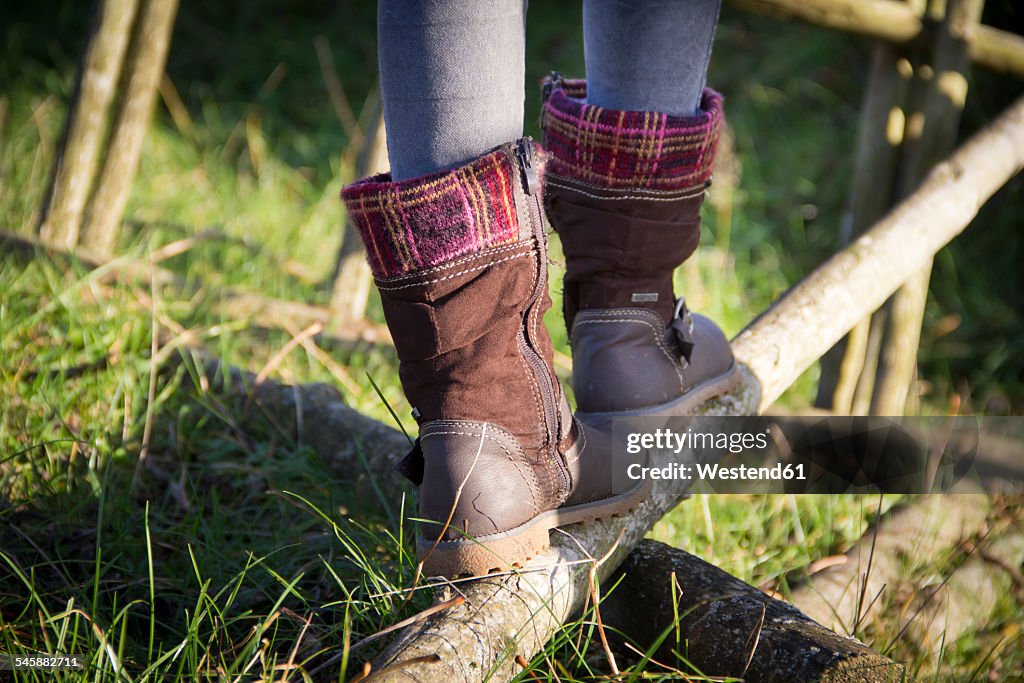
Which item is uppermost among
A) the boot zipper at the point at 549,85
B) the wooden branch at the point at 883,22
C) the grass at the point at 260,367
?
the wooden branch at the point at 883,22

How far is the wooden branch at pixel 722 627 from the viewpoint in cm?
93

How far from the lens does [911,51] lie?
2.15 meters

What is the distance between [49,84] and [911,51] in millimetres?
3065

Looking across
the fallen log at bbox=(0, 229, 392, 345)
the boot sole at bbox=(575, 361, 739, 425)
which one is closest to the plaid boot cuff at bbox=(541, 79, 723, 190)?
the boot sole at bbox=(575, 361, 739, 425)

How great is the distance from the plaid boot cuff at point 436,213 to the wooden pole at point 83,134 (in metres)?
1.41

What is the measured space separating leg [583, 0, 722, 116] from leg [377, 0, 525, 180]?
234 millimetres

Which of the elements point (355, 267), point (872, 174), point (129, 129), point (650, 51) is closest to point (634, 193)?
point (650, 51)

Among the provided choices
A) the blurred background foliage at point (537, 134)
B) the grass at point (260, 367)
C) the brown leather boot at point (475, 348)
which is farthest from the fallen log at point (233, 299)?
the brown leather boot at point (475, 348)

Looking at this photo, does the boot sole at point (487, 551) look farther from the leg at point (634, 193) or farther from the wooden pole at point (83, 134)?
the wooden pole at point (83, 134)

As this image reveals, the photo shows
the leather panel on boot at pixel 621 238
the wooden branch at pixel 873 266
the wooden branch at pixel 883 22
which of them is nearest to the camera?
the leather panel on boot at pixel 621 238

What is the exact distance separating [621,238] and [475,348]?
0.33m

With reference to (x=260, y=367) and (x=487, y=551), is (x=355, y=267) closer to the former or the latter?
(x=260, y=367)

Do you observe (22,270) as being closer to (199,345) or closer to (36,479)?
(199,345)

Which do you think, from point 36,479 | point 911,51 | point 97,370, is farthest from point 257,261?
point 911,51
